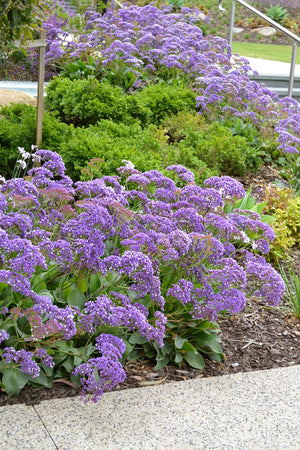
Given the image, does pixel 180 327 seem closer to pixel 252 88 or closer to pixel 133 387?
pixel 133 387

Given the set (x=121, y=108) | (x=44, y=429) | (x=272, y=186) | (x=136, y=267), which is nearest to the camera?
(x=44, y=429)

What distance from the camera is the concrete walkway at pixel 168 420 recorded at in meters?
2.42

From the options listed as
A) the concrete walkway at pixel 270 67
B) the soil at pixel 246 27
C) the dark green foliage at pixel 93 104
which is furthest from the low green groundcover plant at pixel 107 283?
the soil at pixel 246 27

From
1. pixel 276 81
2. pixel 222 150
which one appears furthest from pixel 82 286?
pixel 276 81

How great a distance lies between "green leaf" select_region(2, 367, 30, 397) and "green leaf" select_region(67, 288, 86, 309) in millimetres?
447

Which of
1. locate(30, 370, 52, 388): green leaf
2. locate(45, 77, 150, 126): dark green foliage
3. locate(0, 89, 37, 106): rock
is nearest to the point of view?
locate(30, 370, 52, 388): green leaf

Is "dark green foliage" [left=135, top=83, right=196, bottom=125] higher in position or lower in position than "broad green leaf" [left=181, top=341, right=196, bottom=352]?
higher

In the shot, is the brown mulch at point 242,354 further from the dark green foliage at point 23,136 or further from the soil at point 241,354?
the dark green foliage at point 23,136

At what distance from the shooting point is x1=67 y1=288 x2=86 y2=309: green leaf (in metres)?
2.93

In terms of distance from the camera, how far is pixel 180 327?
10.6 ft

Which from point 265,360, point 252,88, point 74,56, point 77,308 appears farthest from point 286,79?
point 77,308

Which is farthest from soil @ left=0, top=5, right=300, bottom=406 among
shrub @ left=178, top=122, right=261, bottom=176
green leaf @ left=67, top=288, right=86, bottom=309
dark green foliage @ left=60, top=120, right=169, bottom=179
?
shrub @ left=178, top=122, right=261, bottom=176

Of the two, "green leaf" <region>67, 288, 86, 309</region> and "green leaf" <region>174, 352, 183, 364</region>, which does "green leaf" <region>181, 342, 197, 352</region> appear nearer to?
"green leaf" <region>174, 352, 183, 364</region>

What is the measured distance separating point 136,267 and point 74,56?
610 cm
